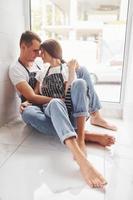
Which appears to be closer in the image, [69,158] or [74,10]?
[69,158]

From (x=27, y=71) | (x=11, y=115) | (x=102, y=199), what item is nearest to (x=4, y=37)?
(x=27, y=71)

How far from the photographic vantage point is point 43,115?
1422 millimetres

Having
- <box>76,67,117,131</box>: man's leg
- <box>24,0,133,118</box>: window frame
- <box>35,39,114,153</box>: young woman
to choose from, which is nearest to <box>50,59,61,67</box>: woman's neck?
<box>35,39,114,153</box>: young woman

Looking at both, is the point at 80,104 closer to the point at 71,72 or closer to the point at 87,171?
the point at 71,72

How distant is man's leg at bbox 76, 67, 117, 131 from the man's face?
1.09 ft

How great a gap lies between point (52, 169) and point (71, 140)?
0.18 metres

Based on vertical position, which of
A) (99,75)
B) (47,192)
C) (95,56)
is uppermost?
(95,56)

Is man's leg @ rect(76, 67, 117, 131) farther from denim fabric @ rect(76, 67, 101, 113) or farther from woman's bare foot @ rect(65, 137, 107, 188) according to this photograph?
woman's bare foot @ rect(65, 137, 107, 188)

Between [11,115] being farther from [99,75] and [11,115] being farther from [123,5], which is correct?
[123,5]

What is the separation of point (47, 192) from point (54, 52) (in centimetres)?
87

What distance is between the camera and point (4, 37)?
5.34 feet

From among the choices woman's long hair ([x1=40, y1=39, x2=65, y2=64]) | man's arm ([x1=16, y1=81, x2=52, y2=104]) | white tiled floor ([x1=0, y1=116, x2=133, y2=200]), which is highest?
woman's long hair ([x1=40, y1=39, x2=65, y2=64])

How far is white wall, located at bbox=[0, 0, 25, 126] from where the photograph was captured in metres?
1.61

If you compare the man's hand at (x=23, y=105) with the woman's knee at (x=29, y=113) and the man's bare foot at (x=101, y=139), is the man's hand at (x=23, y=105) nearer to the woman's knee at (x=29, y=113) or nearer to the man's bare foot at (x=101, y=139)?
the woman's knee at (x=29, y=113)
